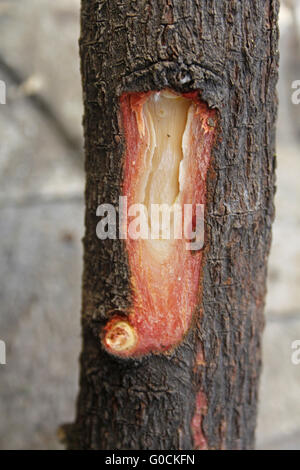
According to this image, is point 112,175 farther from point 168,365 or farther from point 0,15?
point 0,15

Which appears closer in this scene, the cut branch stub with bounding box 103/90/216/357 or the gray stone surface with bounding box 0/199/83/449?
the cut branch stub with bounding box 103/90/216/357

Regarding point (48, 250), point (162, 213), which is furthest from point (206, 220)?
point (48, 250)

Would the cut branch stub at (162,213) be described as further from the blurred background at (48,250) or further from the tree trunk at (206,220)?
the blurred background at (48,250)

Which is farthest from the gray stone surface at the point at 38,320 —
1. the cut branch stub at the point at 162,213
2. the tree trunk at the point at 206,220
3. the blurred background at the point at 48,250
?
the cut branch stub at the point at 162,213

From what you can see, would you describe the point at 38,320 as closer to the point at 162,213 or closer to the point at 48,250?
the point at 48,250

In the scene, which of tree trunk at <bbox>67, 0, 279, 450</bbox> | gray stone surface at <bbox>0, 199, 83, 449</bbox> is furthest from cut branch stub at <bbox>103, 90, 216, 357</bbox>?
gray stone surface at <bbox>0, 199, 83, 449</bbox>

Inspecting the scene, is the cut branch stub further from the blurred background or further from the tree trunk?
the blurred background

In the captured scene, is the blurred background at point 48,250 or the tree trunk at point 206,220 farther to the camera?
the blurred background at point 48,250

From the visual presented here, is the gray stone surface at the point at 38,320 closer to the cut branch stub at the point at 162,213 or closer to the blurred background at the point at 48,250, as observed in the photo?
the blurred background at the point at 48,250
